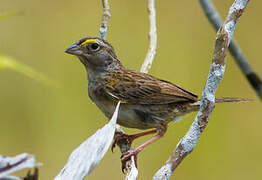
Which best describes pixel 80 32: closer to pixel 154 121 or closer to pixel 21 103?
pixel 21 103

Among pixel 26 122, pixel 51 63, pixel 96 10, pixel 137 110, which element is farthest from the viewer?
pixel 96 10

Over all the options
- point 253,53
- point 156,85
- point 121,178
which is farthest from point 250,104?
point 156,85

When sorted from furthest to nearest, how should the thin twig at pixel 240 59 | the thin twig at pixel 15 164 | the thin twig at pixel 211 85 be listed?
the thin twig at pixel 240 59, the thin twig at pixel 211 85, the thin twig at pixel 15 164

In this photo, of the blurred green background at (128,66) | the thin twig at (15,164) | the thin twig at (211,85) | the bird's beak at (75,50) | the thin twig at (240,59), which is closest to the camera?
the thin twig at (15,164)

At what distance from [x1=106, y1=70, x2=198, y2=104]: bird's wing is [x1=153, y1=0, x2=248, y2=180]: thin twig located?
165 centimetres

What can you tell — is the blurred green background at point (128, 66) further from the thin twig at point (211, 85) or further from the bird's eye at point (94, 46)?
the thin twig at point (211, 85)

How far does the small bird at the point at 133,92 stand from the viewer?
335 cm

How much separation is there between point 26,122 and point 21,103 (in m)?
0.29

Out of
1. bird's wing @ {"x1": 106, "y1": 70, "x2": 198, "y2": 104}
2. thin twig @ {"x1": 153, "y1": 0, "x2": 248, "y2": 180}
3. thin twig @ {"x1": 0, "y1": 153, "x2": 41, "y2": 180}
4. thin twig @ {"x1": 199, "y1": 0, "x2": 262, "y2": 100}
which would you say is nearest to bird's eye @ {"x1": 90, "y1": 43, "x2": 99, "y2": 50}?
bird's wing @ {"x1": 106, "y1": 70, "x2": 198, "y2": 104}

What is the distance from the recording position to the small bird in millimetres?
3352

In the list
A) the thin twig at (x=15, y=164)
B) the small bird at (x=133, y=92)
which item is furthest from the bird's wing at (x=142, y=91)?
the thin twig at (x=15, y=164)

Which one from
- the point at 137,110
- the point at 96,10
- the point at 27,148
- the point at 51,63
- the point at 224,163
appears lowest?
the point at 224,163

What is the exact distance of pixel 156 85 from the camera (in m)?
3.59

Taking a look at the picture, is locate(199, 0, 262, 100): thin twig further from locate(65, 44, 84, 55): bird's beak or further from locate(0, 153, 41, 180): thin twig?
locate(0, 153, 41, 180): thin twig
